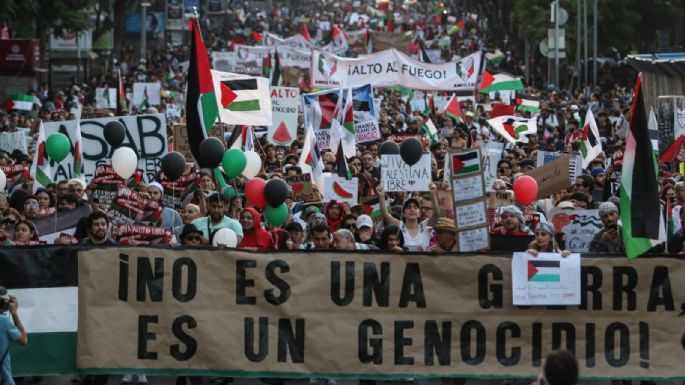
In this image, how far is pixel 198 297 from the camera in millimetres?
11555

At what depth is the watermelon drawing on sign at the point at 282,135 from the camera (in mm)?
22234

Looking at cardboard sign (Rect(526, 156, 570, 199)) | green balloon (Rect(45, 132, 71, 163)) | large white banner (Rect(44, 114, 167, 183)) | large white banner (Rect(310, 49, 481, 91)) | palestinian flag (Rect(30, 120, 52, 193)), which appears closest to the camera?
cardboard sign (Rect(526, 156, 570, 199))

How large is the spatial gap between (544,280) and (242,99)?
6.14 m

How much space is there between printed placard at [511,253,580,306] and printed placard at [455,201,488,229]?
0.52 m

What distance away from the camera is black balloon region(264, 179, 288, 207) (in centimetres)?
1338

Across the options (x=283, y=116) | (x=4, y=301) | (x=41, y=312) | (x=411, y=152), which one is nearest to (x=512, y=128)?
(x=283, y=116)

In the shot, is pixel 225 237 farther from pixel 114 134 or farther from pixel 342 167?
pixel 342 167

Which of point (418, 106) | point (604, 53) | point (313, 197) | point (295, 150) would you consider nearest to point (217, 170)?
point (313, 197)

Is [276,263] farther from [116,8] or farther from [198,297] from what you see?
[116,8]

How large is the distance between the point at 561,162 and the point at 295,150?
5.66m

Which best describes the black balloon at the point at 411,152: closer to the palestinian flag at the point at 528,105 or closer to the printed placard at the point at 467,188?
the printed placard at the point at 467,188

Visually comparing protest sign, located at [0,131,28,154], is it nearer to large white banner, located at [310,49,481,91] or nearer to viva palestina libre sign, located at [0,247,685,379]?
large white banner, located at [310,49,481,91]

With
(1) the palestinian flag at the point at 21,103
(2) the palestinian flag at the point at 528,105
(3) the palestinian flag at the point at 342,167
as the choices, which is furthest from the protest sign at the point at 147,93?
(3) the palestinian flag at the point at 342,167

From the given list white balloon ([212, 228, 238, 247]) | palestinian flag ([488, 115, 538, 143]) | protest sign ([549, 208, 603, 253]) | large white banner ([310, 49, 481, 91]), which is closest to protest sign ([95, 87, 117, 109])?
large white banner ([310, 49, 481, 91])
